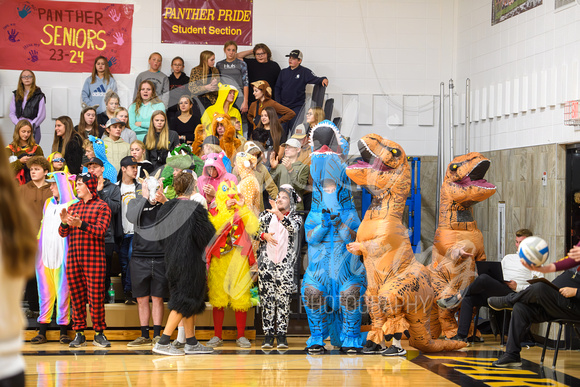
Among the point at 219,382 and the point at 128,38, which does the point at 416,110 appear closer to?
the point at 128,38

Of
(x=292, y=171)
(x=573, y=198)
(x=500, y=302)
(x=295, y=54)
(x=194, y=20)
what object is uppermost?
(x=194, y=20)

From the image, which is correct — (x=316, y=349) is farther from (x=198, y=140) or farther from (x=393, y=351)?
(x=198, y=140)

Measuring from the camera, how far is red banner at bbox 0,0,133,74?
356 inches

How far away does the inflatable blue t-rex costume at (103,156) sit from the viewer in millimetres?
7038

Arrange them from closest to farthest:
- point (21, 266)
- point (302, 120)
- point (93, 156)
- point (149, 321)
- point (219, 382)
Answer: point (21, 266), point (219, 382), point (149, 321), point (93, 156), point (302, 120)

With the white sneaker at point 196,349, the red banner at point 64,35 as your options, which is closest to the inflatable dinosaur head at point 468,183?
the white sneaker at point 196,349

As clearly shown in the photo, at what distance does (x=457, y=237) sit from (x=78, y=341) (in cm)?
344

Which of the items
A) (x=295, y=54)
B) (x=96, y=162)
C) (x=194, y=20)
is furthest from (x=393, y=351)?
(x=194, y=20)

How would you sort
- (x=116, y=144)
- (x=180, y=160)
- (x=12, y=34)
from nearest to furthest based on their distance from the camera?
(x=180, y=160)
(x=116, y=144)
(x=12, y=34)

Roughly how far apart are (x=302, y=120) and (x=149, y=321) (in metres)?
3.09

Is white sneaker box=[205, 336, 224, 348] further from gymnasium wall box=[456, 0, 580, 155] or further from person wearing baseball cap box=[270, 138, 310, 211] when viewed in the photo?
gymnasium wall box=[456, 0, 580, 155]

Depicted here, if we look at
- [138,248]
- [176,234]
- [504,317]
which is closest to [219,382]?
[176,234]

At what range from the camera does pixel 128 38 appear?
9.22m

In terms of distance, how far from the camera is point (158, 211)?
5.73 meters
